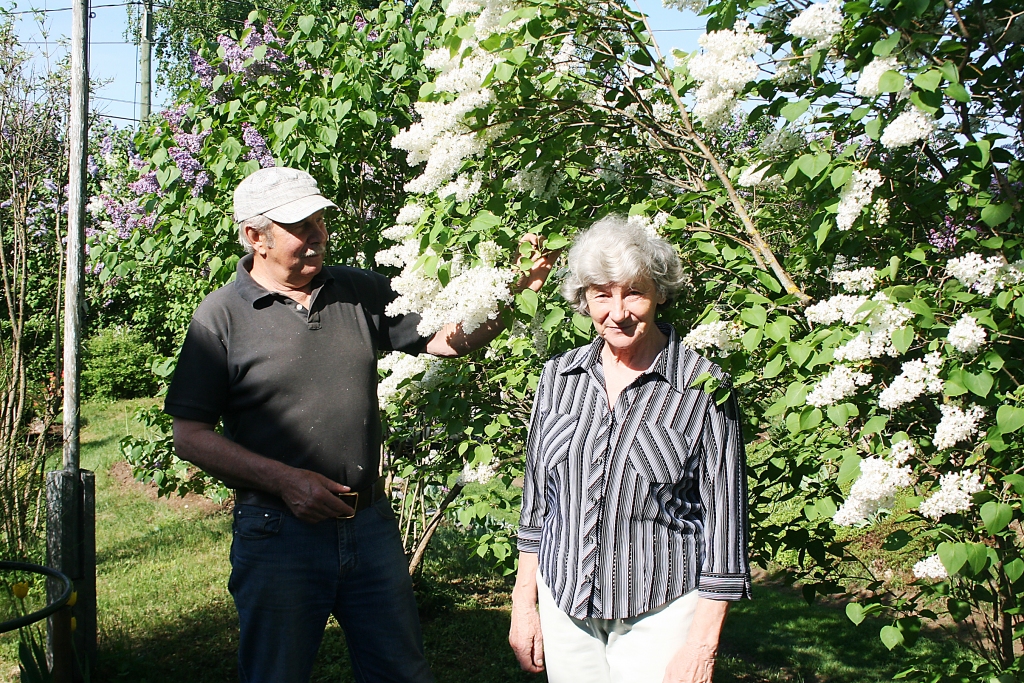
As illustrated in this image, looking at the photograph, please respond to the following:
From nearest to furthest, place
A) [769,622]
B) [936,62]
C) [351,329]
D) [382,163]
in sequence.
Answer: [936,62]
[351,329]
[382,163]
[769,622]

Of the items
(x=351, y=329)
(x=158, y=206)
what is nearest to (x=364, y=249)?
(x=158, y=206)

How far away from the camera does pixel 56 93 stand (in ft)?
14.0

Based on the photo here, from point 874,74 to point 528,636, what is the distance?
1.48m

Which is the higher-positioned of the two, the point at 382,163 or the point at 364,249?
the point at 382,163

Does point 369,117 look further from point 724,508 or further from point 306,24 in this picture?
point 724,508

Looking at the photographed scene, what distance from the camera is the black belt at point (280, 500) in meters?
2.32

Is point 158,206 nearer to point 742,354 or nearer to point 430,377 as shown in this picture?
point 430,377

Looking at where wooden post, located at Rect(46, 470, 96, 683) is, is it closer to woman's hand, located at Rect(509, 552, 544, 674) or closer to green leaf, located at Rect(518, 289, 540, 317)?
woman's hand, located at Rect(509, 552, 544, 674)

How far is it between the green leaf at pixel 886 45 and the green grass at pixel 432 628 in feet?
9.98

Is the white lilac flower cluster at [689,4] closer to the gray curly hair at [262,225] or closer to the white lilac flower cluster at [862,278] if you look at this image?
the white lilac flower cluster at [862,278]

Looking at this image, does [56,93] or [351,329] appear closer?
[351,329]

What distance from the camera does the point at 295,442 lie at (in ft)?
7.71

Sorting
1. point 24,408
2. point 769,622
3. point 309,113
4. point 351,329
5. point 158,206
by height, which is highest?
point 309,113

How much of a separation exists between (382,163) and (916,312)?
3.01m
